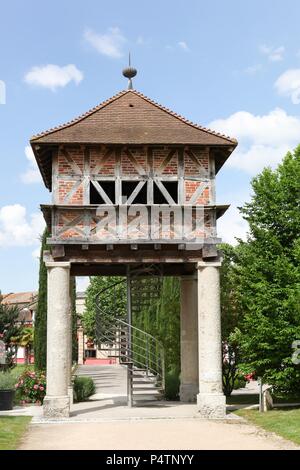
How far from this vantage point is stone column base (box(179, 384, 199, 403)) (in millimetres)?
19328

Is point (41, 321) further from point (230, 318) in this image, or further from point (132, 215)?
point (132, 215)

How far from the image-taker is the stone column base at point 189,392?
19328 millimetres

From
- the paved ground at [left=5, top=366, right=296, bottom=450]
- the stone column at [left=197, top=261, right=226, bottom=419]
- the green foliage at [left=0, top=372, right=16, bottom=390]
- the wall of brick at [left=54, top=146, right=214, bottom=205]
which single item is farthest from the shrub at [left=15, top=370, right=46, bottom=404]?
the wall of brick at [left=54, top=146, right=214, bottom=205]

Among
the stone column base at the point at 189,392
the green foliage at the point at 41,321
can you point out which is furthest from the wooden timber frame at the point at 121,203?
the green foliage at the point at 41,321

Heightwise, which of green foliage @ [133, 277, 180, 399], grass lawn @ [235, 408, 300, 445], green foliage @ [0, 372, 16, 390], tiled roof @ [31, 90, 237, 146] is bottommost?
grass lawn @ [235, 408, 300, 445]

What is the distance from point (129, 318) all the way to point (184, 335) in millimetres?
2557

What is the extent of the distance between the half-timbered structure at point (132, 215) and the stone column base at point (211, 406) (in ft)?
0.08

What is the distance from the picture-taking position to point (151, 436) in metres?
12.3

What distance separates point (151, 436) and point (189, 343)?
23.8 feet

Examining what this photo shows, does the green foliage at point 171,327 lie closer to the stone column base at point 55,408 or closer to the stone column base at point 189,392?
the stone column base at point 189,392

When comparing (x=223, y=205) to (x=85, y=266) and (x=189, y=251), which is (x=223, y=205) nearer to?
(x=189, y=251)

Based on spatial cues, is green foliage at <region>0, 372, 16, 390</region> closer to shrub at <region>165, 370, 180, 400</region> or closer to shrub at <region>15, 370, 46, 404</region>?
shrub at <region>15, 370, 46, 404</region>

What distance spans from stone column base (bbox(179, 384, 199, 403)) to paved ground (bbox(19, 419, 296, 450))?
4.02m

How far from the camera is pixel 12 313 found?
3747 centimetres
